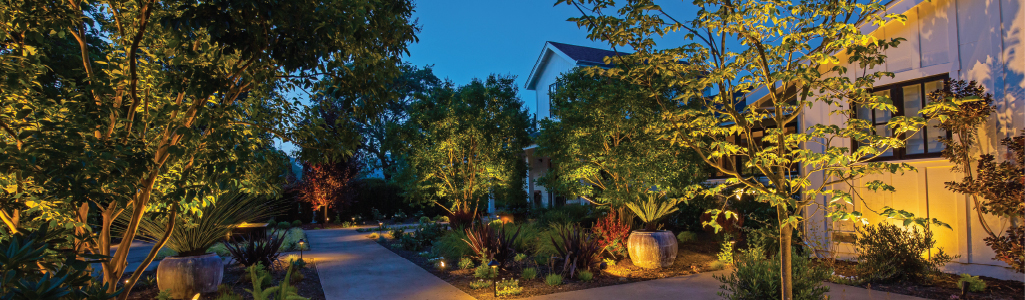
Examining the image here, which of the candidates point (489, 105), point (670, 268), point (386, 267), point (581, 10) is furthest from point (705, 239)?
point (581, 10)

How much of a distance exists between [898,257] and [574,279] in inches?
174

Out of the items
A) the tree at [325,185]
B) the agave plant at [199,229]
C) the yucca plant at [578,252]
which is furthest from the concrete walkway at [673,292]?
the tree at [325,185]

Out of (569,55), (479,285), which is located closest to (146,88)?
(479,285)

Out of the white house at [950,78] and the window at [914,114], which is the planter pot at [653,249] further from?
the window at [914,114]

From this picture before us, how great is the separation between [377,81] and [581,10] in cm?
190

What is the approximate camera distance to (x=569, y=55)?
683 inches

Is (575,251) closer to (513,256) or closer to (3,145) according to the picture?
(513,256)

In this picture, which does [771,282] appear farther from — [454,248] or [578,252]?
[454,248]

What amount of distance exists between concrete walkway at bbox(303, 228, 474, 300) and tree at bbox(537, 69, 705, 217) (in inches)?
150

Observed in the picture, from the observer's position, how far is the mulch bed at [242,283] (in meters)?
6.37

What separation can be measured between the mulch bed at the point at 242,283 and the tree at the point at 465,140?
16.0 feet

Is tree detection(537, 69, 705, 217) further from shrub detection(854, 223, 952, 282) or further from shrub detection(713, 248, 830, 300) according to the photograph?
shrub detection(713, 248, 830, 300)

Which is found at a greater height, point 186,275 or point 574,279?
point 186,275

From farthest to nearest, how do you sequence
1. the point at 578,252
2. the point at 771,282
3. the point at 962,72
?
1. the point at 578,252
2. the point at 962,72
3. the point at 771,282
